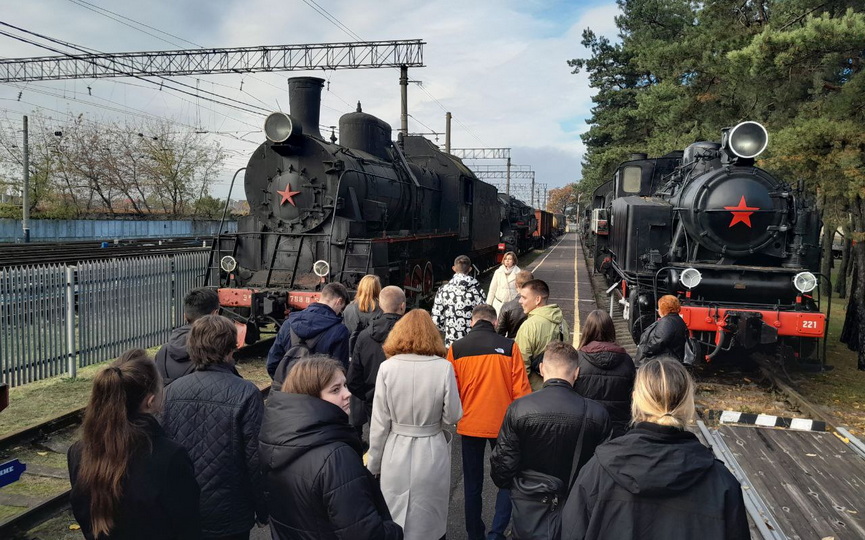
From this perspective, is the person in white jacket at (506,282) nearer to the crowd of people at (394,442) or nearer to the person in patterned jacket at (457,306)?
the person in patterned jacket at (457,306)

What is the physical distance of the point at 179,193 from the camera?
44938mm

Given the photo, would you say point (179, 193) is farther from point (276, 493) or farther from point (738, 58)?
point (276, 493)

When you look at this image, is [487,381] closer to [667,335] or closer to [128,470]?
[128,470]

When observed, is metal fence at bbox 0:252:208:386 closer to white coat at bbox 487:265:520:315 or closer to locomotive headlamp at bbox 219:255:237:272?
locomotive headlamp at bbox 219:255:237:272

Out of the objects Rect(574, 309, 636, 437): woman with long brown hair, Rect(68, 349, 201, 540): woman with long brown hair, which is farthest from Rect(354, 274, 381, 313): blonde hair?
Rect(68, 349, 201, 540): woman with long brown hair

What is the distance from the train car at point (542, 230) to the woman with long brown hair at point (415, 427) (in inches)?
1388

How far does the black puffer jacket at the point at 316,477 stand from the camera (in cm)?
228

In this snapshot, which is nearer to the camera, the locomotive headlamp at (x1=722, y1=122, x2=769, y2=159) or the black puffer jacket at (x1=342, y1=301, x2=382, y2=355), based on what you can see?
the black puffer jacket at (x1=342, y1=301, x2=382, y2=355)

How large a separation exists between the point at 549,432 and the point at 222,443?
161 cm

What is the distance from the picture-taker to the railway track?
13.2 ft

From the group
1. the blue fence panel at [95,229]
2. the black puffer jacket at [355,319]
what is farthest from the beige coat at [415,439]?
the blue fence panel at [95,229]

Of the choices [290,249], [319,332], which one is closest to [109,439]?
[319,332]

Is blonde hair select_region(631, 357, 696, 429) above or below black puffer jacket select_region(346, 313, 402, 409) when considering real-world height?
above

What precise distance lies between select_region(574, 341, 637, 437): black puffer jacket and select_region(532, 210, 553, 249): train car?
34538mm
